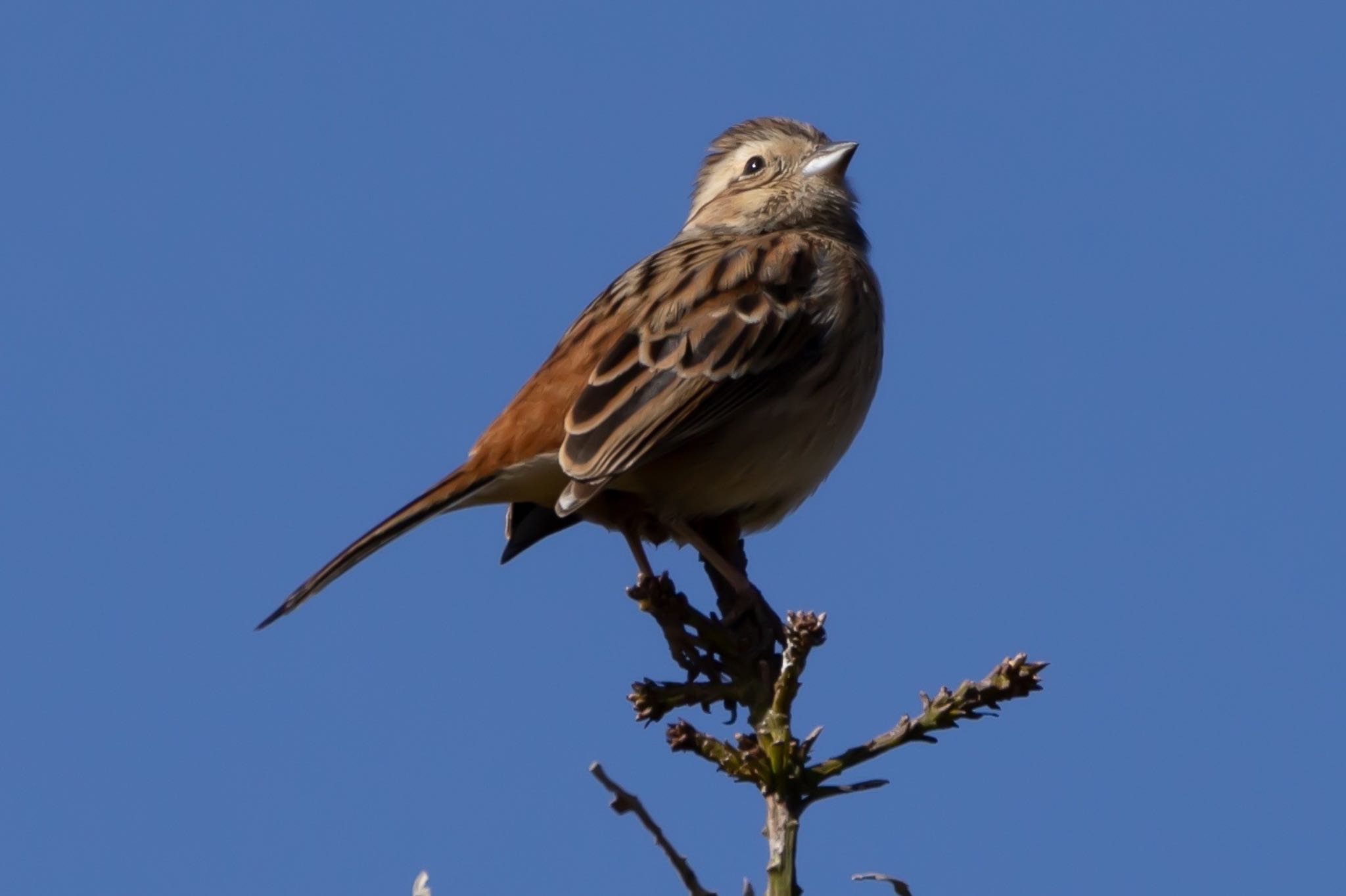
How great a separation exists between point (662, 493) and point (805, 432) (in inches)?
22.0

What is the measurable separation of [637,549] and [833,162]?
2.53 meters

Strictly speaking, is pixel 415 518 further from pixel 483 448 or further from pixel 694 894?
pixel 694 894

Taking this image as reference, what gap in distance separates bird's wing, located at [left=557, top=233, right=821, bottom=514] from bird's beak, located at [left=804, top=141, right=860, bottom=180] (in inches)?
43.4

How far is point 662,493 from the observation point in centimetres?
603

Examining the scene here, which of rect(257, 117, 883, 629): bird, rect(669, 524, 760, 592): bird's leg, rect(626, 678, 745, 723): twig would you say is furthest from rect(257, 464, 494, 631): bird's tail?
rect(626, 678, 745, 723): twig

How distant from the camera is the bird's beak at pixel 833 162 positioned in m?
7.78

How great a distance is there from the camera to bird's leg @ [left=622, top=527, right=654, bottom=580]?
5.90 meters

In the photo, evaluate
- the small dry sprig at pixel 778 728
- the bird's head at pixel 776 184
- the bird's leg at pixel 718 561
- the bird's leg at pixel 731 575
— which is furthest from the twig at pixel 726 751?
the bird's head at pixel 776 184

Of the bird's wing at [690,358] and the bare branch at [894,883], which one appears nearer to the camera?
the bare branch at [894,883]

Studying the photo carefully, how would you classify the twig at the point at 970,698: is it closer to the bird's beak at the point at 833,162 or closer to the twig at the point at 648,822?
the twig at the point at 648,822

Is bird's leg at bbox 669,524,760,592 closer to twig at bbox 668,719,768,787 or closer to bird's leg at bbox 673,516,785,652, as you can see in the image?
bird's leg at bbox 673,516,785,652

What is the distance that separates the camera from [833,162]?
7.78 metres

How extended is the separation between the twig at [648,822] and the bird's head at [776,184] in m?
4.76

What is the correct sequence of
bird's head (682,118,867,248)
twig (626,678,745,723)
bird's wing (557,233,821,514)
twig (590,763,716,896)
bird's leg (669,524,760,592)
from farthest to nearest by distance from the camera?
bird's head (682,118,867,248) → bird's wing (557,233,821,514) → bird's leg (669,524,760,592) → twig (626,678,745,723) → twig (590,763,716,896)
